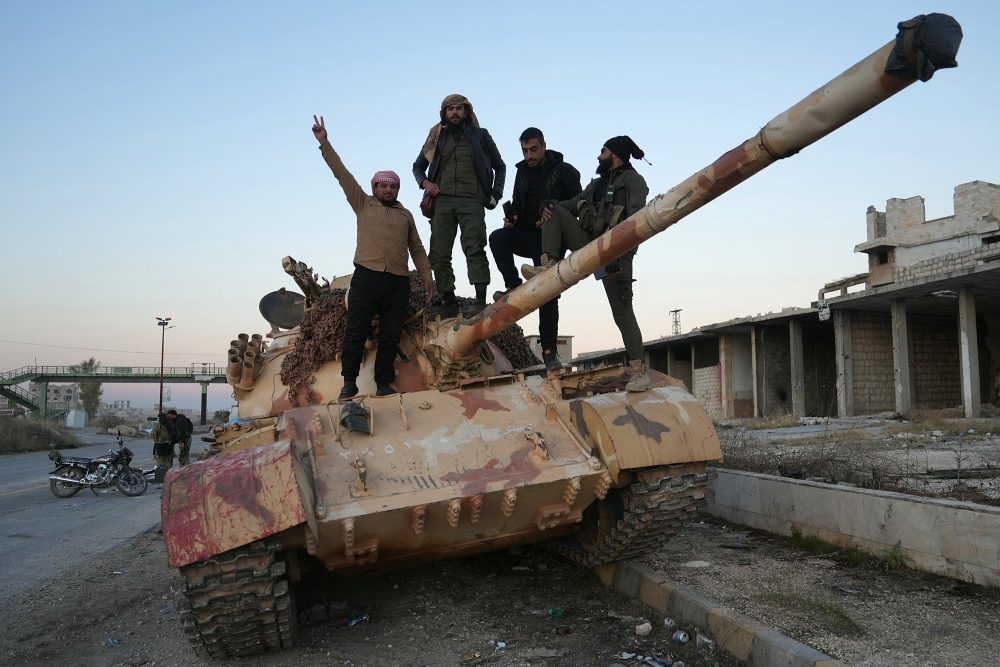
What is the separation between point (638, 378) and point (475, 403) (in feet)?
3.64

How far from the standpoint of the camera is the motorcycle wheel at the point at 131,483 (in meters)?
14.9

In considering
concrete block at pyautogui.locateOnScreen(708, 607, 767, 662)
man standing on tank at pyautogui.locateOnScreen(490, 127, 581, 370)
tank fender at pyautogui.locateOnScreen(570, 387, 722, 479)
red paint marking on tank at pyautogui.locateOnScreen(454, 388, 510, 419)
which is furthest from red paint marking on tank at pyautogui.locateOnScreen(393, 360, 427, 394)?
concrete block at pyautogui.locateOnScreen(708, 607, 767, 662)

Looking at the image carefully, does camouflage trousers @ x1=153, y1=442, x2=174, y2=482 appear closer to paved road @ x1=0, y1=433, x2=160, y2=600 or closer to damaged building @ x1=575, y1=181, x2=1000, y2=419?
paved road @ x1=0, y1=433, x2=160, y2=600

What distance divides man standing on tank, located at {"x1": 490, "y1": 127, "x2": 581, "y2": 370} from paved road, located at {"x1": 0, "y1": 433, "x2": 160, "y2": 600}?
4.97 meters

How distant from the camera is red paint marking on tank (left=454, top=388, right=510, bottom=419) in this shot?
5234 mm

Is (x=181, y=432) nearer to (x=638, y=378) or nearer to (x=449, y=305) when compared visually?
(x=449, y=305)

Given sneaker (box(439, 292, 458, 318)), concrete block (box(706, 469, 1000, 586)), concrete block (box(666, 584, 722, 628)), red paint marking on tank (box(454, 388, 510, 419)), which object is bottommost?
concrete block (box(666, 584, 722, 628))

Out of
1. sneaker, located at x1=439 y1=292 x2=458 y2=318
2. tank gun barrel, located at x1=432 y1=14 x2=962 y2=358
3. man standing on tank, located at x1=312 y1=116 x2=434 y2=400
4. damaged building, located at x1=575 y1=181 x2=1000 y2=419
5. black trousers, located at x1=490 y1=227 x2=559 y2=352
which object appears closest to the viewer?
tank gun barrel, located at x1=432 y1=14 x2=962 y2=358

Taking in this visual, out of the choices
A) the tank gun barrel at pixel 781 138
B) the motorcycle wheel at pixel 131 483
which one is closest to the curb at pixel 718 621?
the tank gun barrel at pixel 781 138

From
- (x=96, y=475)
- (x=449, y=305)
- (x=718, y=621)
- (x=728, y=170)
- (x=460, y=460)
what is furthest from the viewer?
(x=96, y=475)

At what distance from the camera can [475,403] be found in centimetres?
532

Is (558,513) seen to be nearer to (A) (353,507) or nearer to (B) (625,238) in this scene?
(A) (353,507)

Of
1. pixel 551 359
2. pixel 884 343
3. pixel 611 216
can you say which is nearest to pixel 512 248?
pixel 551 359

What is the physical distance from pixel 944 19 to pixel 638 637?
3.42 m
